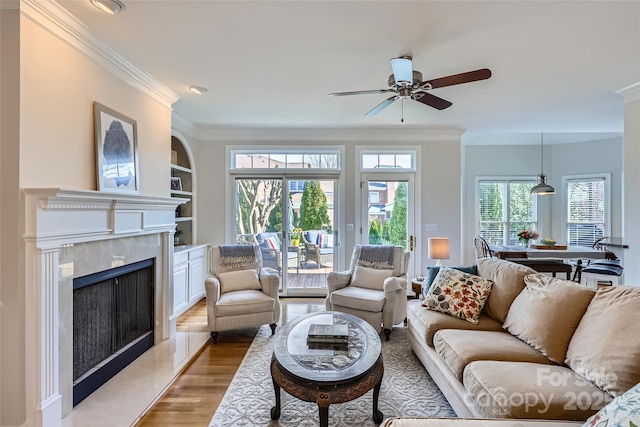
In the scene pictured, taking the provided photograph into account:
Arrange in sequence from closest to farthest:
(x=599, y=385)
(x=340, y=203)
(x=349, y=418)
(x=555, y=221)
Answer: (x=599, y=385)
(x=349, y=418)
(x=340, y=203)
(x=555, y=221)

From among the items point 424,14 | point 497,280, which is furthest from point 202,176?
point 497,280

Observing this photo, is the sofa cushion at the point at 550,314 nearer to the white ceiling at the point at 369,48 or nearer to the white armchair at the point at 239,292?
the white ceiling at the point at 369,48

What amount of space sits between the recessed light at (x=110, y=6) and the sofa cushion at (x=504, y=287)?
11.0 ft

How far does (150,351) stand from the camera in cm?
300

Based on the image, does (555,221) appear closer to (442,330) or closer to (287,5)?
(442,330)

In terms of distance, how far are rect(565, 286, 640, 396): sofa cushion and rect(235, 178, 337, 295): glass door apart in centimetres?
351

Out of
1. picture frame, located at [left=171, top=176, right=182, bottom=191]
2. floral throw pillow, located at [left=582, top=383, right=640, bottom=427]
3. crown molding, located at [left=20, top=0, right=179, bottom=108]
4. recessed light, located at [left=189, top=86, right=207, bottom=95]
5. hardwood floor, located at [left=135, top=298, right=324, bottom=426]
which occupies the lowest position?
hardwood floor, located at [left=135, top=298, right=324, bottom=426]

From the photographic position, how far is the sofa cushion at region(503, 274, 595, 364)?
1872 millimetres

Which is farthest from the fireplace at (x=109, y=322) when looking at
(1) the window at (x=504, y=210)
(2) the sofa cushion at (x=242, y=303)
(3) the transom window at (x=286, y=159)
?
(1) the window at (x=504, y=210)

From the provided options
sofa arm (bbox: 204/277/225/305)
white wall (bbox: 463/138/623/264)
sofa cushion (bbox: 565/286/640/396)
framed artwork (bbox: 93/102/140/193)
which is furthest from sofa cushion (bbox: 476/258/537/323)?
white wall (bbox: 463/138/623/264)

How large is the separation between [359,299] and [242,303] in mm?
1264

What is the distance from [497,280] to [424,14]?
2.11 metres

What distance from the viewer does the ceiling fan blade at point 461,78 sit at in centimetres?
217

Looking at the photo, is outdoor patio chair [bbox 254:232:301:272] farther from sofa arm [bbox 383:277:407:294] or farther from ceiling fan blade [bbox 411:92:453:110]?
ceiling fan blade [bbox 411:92:453:110]
